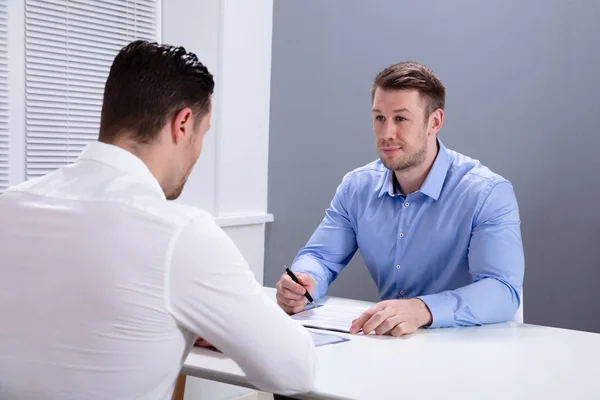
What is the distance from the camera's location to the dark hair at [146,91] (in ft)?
4.52

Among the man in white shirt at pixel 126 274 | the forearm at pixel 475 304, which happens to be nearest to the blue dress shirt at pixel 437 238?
the forearm at pixel 475 304

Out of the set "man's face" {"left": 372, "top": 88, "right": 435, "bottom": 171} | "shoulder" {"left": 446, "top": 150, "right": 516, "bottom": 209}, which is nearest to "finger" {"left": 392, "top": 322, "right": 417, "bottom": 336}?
"shoulder" {"left": 446, "top": 150, "right": 516, "bottom": 209}

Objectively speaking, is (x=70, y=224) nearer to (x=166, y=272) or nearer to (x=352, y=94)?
(x=166, y=272)

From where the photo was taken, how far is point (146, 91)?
138 cm

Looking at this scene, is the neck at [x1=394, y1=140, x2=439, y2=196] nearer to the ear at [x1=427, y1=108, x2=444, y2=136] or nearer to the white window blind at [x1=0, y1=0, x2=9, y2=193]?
the ear at [x1=427, y1=108, x2=444, y2=136]

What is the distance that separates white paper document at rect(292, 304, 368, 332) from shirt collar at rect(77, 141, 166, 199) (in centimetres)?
83

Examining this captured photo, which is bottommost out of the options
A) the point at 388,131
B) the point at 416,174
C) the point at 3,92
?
the point at 416,174

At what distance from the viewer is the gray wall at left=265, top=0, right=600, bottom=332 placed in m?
3.35

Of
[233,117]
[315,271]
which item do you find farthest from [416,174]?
[233,117]

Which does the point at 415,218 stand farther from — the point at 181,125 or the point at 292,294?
the point at 181,125

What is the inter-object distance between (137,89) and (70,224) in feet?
0.98

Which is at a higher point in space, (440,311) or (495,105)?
(495,105)

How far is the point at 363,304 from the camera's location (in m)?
2.38

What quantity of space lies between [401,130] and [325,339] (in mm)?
930
